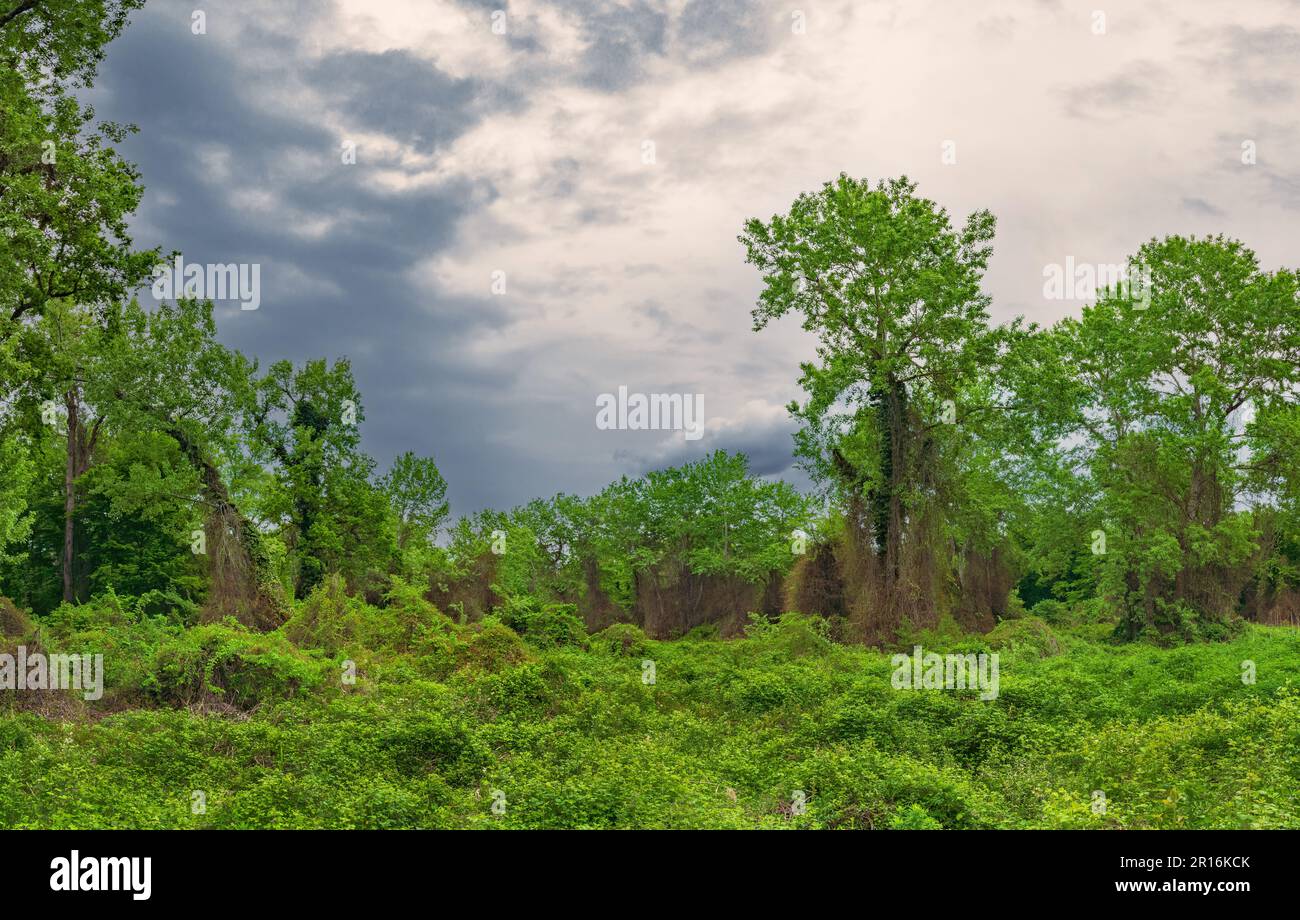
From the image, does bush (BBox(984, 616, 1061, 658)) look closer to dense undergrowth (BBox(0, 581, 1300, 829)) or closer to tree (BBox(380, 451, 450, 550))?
dense undergrowth (BBox(0, 581, 1300, 829))

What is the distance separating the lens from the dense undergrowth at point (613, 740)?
469 inches

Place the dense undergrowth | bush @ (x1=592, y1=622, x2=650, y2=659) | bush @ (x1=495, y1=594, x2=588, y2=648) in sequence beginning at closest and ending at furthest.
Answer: the dense undergrowth → bush @ (x1=592, y1=622, x2=650, y2=659) → bush @ (x1=495, y1=594, x2=588, y2=648)

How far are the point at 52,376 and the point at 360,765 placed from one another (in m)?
15.2

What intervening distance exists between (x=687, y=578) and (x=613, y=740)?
28.7 m

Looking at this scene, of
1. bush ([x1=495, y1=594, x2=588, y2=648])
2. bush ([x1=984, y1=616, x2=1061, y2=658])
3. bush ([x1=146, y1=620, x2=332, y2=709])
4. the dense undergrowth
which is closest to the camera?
the dense undergrowth

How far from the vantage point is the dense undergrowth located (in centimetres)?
1192

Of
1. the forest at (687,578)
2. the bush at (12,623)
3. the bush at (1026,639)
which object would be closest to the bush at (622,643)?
the forest at (687,578)

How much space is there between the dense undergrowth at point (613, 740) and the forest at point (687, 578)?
0.09 metres

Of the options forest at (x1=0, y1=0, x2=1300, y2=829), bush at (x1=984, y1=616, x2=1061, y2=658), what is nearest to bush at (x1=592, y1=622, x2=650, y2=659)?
forest at (x1=0, y1=0, x2=1300, y2=829)

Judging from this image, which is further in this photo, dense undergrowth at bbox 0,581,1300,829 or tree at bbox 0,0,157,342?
tree at bbox 0,0,157,342

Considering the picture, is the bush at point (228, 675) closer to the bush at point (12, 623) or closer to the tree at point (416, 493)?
the bush at point (12, 623)

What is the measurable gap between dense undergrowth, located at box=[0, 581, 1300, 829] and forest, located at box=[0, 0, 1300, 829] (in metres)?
0.09
